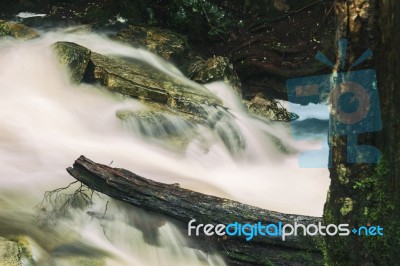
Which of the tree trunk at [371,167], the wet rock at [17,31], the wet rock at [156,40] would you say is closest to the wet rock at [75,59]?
the wet rock at [17,31]

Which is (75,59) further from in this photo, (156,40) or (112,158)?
(112,158)

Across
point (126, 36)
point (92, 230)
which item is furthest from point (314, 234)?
point (126, 36)

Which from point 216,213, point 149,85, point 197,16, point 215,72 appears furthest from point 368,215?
point 197,16

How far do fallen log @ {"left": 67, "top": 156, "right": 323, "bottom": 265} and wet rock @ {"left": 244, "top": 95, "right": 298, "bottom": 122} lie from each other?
494 cm

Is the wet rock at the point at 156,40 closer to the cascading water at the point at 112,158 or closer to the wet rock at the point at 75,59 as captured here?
the cascading water at the point at 112,158

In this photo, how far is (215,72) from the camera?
897 centimetres

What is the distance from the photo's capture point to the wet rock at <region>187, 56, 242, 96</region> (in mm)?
8945

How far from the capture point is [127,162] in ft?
20.0

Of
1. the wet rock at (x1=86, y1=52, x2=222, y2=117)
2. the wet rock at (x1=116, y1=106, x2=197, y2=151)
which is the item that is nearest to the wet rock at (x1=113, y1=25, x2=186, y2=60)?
the wet rock at (x1=86, y1=52, x2=222, y2=117)

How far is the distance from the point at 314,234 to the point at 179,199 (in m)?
1.04

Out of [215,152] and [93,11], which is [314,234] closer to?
[215,152]

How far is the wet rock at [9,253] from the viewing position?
327 cm

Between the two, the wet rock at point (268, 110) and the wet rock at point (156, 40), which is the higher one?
the wet rock at point (156, 40)

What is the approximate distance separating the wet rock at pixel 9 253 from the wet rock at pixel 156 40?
6.28 metres
